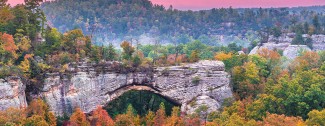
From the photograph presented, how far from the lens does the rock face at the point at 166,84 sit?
39406 mm

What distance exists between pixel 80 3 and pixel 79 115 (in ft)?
303

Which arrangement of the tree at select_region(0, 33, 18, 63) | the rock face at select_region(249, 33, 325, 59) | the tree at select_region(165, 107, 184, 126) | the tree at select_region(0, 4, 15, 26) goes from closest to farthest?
1. the tree at select_region(0, 33, 18, 63)
2. the tree at select_region(165, 107, 184, 126)
3. the tree at select_region(0, 4, 15, 26)
4. the rock face at select_region(249, 33, 325, 59)

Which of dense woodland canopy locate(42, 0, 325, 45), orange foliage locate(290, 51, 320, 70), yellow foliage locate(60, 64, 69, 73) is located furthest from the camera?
dense woodland canopy locate(42, 0, 325, 45)

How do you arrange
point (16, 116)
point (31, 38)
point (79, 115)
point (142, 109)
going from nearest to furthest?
point (16, 116) < point (79, 115) < point (31, 38) < point (142, 109)

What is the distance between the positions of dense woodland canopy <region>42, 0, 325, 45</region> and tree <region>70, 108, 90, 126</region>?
3171 inches

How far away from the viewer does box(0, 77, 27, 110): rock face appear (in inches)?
1339

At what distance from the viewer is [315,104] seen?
123 feet

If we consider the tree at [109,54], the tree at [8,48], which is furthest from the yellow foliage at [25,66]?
the tree at [109,54]

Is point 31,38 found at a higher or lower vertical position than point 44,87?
higher

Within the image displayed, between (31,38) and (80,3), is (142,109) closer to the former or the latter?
(31,38)

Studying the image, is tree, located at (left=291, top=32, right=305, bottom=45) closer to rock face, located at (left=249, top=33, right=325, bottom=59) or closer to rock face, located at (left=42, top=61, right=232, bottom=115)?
rock face, located at (left=249, top=33, right=325, bottom=59)

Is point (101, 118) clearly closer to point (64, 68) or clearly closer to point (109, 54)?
point (64, 68)

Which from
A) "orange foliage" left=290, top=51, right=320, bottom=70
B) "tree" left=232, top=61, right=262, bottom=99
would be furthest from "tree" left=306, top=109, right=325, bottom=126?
"orange foliage" left=290, top=51, right=320, bottom=70

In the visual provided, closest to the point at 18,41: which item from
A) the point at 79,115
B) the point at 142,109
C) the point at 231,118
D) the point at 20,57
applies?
the point at 20,57
